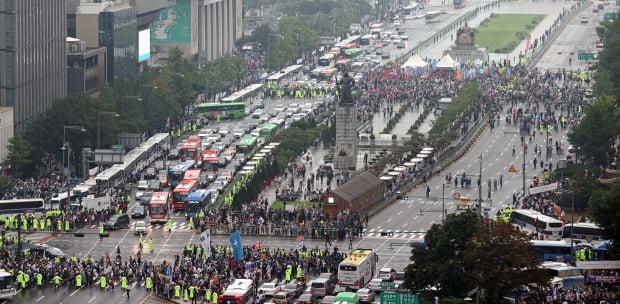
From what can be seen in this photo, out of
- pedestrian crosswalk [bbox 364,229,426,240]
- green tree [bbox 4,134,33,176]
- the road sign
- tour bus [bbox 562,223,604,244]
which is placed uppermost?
green tree [bbox 4,134,33,176]

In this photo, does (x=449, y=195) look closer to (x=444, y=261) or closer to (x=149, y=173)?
(x=149, y=173)

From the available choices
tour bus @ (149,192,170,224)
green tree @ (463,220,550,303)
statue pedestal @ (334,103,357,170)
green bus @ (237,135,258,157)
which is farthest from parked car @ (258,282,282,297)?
green bus @ (237,135,258,157)

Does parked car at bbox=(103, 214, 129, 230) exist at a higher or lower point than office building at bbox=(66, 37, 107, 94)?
lower

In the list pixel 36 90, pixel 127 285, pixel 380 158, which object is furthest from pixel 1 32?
pixel 127 285

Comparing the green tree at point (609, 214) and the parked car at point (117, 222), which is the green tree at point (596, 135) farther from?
the parked car at point (117, 222)

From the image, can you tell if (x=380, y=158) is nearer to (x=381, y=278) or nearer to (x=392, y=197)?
(x=392, y=197)

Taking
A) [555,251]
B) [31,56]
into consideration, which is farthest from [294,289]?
[31,56]

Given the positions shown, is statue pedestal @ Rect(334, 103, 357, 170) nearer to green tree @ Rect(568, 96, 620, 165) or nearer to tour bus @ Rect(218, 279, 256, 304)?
green tree @ Rect(568, 96, 620, 165)
